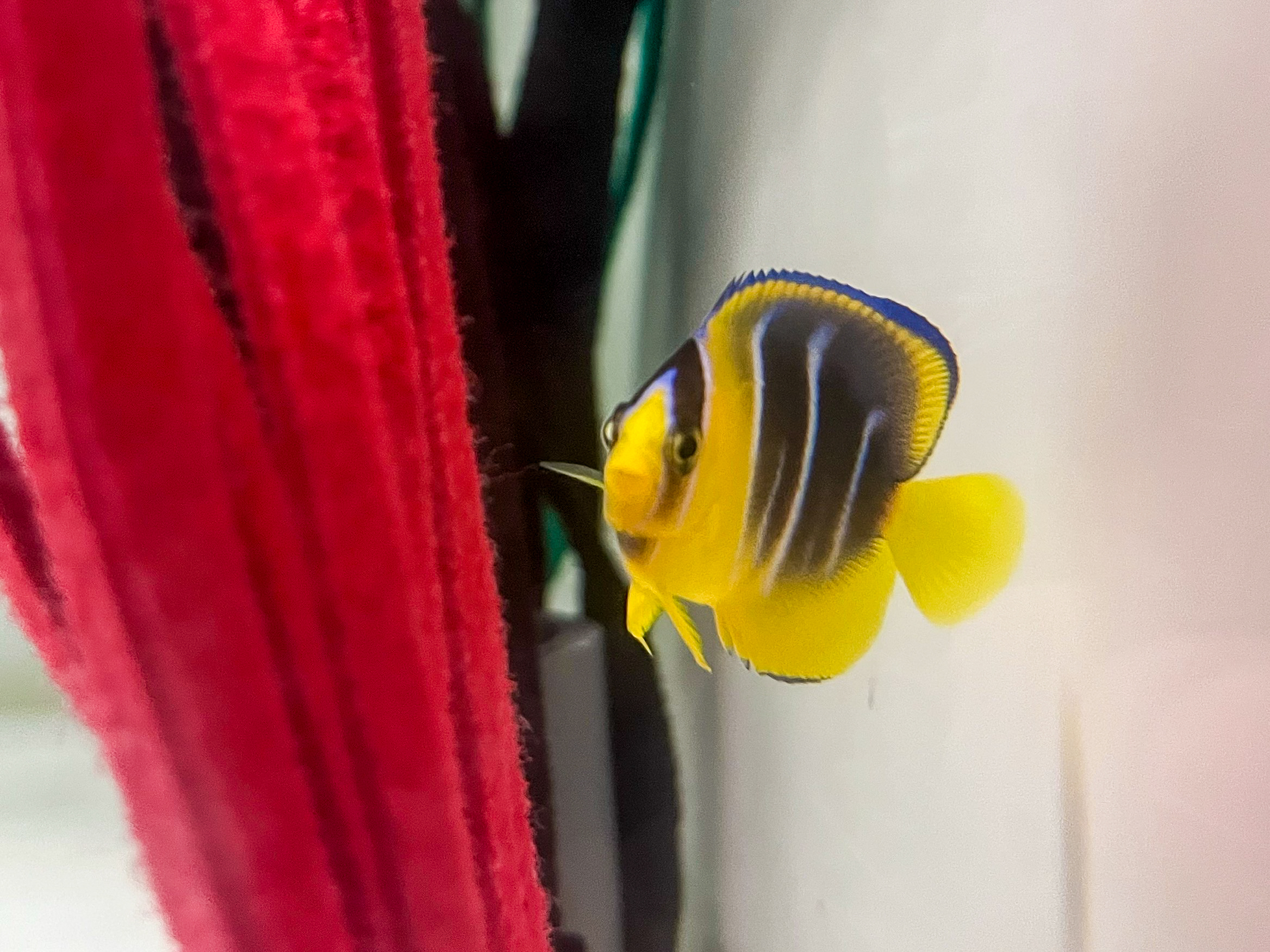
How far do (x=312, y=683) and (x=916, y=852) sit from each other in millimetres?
260

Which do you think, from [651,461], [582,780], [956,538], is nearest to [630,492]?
[651,461]

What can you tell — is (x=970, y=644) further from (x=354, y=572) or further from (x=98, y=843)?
(x=98, y=843)

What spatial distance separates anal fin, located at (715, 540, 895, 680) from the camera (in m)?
0.28

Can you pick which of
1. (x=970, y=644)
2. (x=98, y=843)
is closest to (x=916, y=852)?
(x=970, y=644)

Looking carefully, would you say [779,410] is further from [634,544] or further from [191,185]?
[191,185]

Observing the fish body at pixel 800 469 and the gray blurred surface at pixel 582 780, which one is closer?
the fish body at pixel 800 469

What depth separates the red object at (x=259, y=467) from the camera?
0.65 feet

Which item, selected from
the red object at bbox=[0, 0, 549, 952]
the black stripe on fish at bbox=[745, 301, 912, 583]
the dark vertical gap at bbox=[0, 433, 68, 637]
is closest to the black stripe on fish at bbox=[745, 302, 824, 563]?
Result: the black stripe on fish at bbox=[745, 301, 912, 583]

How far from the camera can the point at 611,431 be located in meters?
0.28

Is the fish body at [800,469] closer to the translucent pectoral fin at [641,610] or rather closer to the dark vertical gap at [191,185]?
the translucent pectoral fin at [641,610]

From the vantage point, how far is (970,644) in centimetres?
31

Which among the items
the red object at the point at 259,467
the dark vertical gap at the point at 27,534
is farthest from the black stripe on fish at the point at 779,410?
the dark vertical gap at the point at 27,534

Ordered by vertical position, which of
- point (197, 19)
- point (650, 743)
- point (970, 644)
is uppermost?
point (197, 19)

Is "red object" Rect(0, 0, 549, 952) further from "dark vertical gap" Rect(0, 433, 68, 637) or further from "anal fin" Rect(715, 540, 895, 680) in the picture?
"anal fin" Rect(715, 540, 895, 680)
